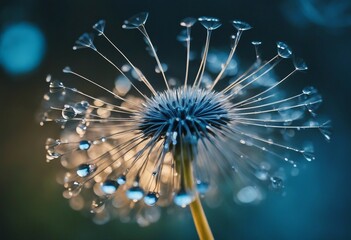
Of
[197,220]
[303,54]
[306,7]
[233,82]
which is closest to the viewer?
[197,220]

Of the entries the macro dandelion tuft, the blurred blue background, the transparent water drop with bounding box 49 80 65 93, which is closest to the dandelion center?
the macro dandelion tuft

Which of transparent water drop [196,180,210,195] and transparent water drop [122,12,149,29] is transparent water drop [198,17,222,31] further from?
transparent water drop [196,180,210,195]

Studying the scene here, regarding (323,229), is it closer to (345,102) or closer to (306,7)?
(345,102)

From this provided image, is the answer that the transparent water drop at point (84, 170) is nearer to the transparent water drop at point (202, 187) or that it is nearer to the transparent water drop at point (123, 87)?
the transparent water drop at point (202, 187)

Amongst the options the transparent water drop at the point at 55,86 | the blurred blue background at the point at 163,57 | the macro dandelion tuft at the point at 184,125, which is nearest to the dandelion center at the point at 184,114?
the macro dandelion tuft at the point at 184,125

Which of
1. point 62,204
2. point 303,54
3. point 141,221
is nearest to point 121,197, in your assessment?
point 141,221

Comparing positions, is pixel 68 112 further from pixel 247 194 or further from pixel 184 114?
pixel 247 194
